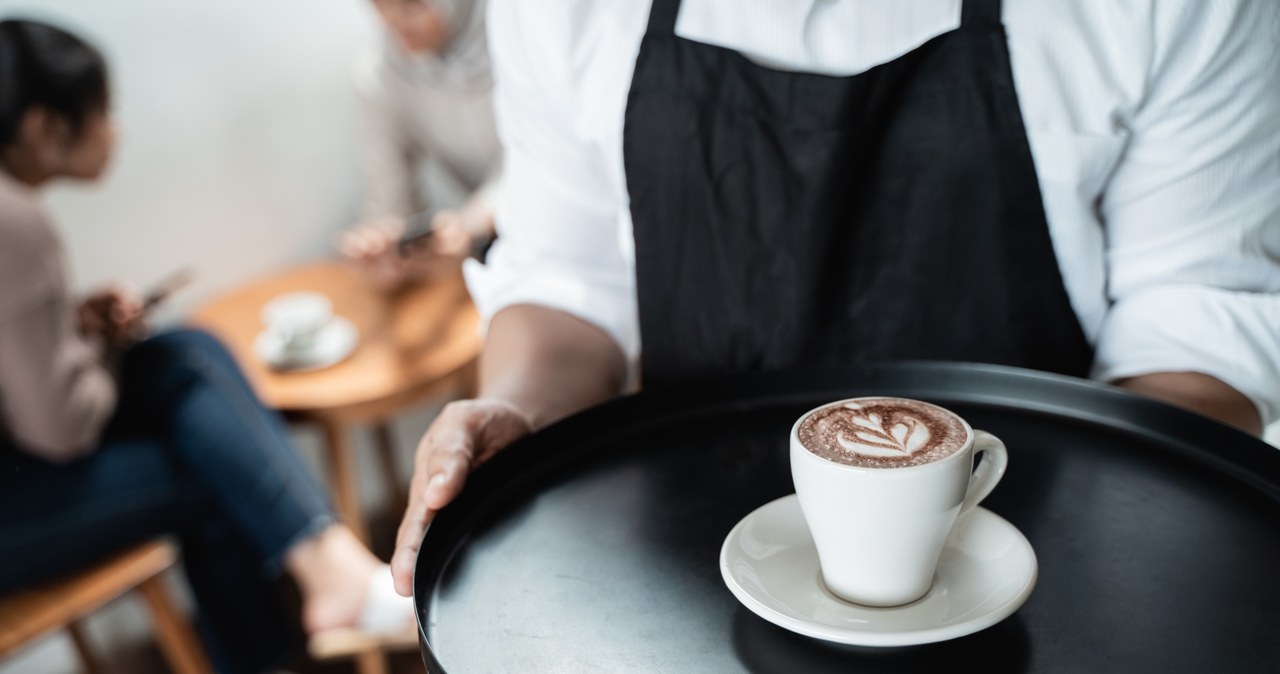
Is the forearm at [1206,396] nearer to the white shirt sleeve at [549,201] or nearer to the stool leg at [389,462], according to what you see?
the white shirt sleeve at [549,201]

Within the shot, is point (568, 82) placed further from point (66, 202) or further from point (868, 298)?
point (66, 202)

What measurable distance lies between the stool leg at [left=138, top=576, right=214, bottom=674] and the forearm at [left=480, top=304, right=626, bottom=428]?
3.99 ft

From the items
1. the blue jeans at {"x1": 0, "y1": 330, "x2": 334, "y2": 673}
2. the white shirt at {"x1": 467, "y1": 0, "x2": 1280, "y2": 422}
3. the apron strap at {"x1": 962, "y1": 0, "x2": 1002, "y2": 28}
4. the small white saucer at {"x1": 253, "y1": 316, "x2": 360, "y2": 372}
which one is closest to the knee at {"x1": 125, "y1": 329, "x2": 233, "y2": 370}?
the blue jeans at {"x1": 0, "y1": 330, "x2": 334, "y2": 673}

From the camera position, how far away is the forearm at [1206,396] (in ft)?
3.16

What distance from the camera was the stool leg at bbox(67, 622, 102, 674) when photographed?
231cm

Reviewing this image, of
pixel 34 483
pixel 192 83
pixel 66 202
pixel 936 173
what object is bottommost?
pixel 34 483

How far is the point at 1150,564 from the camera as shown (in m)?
0.69

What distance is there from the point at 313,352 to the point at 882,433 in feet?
6.00

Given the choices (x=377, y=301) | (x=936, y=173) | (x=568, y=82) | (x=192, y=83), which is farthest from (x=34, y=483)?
(x=936, y=173)

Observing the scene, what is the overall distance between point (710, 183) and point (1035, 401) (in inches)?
14.6

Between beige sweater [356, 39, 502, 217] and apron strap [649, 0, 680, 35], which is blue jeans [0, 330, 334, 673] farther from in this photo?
apron strap [649, 0, 680, 35]

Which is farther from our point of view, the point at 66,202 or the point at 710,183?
the point at 66,202

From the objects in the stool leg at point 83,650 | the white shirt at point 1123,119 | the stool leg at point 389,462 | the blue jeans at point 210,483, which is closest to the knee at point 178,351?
the blue jeans at point 210,483

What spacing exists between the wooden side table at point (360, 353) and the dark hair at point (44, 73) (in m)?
0.54
